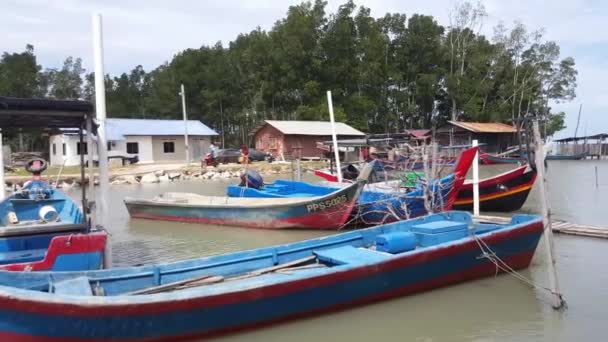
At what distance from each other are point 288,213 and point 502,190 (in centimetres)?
613

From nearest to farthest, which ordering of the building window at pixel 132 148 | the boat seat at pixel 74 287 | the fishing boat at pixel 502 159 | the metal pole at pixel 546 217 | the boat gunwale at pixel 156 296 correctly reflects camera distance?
the boat gunwale at pixel 156 296
the boat seat at pixel 74 287
the metal pole at pixel 546 217
the fishing boat at pixel 502 159
the building window at pixel 132 148

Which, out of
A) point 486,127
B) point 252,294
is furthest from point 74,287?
point 486,127

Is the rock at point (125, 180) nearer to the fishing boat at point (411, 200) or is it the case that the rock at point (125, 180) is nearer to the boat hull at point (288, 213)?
the boat hull at point (288, 213)

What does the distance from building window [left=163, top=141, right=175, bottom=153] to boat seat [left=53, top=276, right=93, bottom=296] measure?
1328 inches

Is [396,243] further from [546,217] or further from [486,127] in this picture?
[486,127]

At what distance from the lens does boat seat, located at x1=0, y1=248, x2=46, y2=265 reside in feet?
22.1

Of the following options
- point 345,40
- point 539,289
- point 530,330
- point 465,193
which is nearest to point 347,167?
point 465,193

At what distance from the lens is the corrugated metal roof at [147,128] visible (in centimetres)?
3609

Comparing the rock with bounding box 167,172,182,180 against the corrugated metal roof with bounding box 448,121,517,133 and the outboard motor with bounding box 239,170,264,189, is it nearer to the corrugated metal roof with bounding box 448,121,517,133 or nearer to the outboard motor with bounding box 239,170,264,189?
the outboard motor with bounding box 239,170,264,189

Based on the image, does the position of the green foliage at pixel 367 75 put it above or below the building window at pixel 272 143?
above

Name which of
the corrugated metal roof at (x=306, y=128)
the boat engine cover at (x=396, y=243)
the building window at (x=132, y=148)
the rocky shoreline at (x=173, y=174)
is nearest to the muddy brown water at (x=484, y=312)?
the boat engine cover at (x=396, y=243)

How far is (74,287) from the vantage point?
5.62 m

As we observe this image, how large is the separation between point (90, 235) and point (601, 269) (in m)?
7.82

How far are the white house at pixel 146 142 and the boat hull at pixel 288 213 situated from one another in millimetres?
23121
